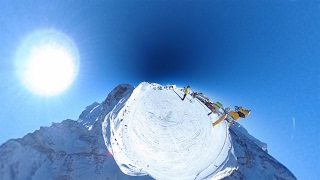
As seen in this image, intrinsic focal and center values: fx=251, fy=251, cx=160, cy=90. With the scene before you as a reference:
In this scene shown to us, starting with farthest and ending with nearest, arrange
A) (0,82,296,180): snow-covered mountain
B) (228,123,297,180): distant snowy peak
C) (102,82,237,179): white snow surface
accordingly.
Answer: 1. (228,123,297,180): distant snowy peak
2. (0,82,296,180): snow-covered mountain
3. (102,82,237,179): white snow surface

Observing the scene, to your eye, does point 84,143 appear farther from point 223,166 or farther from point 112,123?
point 223,166

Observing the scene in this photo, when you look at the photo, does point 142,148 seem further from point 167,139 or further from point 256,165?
point 256,165

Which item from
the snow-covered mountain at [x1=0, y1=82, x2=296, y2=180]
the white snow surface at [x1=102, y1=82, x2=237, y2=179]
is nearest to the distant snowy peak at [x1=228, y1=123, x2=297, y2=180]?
the snow-covered mountain at [x1=0, y1=82, x2=296, y2=180]

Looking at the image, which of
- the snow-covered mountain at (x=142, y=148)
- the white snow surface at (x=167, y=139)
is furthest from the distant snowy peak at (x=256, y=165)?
the white snow surface at (x=167, y=139)

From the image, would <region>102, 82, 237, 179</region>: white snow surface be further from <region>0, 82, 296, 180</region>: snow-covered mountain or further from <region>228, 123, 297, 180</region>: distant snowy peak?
<region>228, 123, 297, 180</region>: distant snowy peak

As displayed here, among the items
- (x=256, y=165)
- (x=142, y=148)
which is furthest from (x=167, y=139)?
(x=256, y=165)

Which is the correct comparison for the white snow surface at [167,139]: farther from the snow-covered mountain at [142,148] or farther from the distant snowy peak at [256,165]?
the distant snowy peak at [256,165]

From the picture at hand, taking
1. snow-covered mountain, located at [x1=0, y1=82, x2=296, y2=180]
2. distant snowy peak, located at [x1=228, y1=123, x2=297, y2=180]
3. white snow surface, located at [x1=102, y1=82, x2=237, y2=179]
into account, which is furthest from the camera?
distant snowy peak, located at [x1=228, y1=123, x2=297, y2=180]

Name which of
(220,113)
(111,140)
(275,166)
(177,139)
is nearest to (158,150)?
(177,139)
